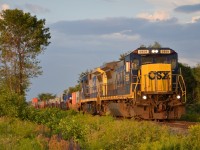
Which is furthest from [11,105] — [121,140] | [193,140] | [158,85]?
[193,140]

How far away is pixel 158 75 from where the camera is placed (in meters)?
22.0

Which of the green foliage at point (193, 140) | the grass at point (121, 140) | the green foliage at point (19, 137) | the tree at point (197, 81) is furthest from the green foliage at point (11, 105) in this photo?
the tree at point (197, 81)

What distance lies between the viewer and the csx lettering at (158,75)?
21.9 metres

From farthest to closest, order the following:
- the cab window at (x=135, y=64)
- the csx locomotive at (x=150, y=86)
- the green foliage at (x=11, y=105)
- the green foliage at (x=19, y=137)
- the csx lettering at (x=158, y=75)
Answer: the cab window at (x=135, y=64) → the csx lettering at (x=158, y=75) → the csx locomotive at (x=150, y=86) → the green foliage at (x=11, y=105) → the green foliage at (x=19, y=137)

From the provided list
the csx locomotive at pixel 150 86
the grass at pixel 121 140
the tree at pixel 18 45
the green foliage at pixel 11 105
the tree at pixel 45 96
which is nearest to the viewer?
the grass at pixel 121 140

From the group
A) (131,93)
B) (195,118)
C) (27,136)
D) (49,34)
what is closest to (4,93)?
(131,93)

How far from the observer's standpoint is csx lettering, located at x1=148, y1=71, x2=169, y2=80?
2188 cm

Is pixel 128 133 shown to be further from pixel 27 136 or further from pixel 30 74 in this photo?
pixel 30 74

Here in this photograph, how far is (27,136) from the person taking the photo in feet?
46.9

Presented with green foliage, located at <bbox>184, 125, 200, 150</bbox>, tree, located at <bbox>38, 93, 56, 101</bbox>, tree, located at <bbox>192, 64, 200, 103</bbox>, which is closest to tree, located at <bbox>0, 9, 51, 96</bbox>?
tree, located at <bbox>192, 64, 200, 103</bbox>

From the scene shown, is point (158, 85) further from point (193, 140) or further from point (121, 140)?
point (193, 140)

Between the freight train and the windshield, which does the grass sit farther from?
the windshield

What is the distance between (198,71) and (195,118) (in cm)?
2086

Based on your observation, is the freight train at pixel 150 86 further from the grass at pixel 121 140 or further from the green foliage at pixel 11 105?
the grass at pixel 121 140
